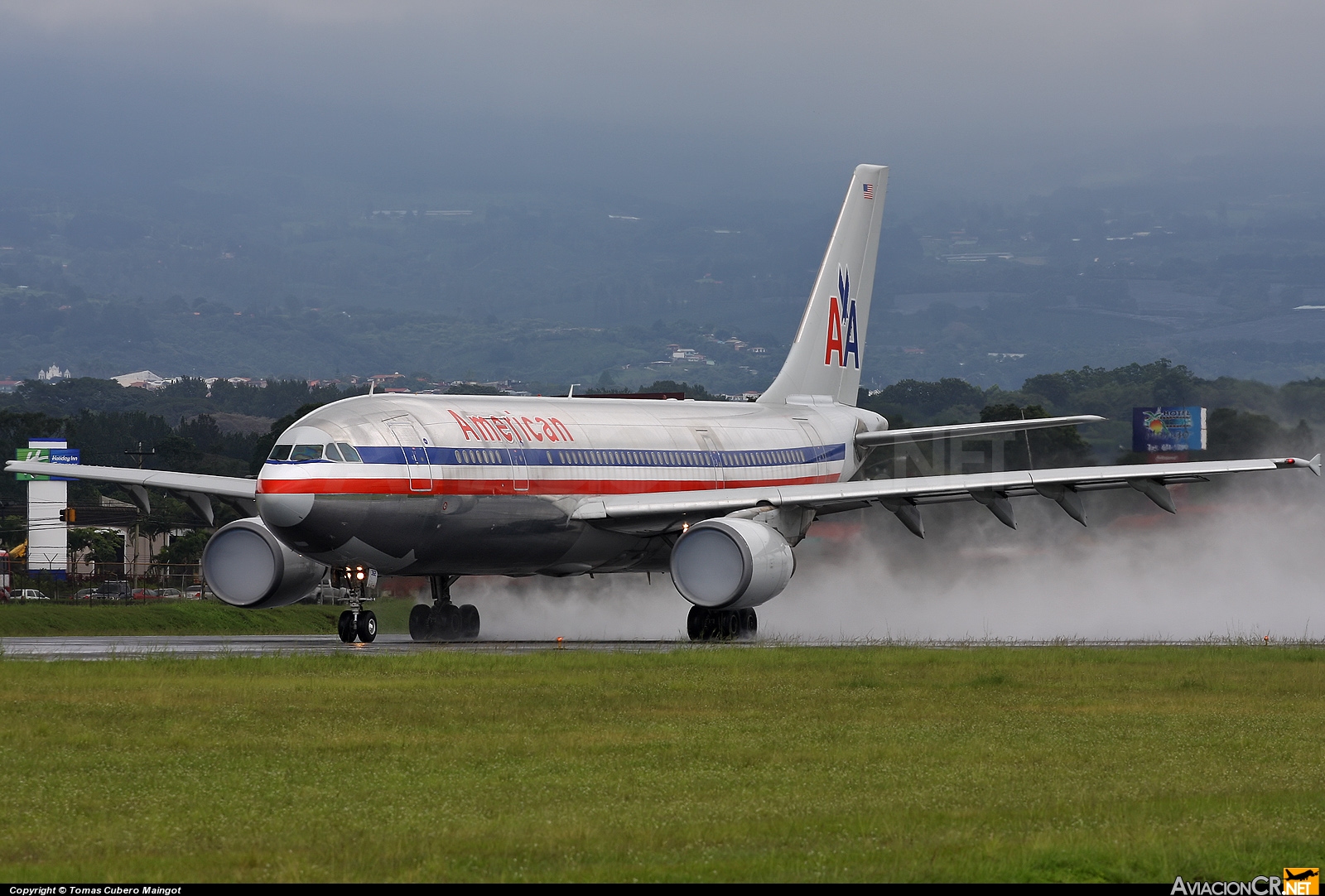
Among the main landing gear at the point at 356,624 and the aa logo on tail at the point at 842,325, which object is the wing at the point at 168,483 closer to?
the main landing gear at the point at 356,624

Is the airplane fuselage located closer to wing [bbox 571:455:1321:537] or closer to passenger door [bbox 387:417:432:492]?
passenger door [bbox 387:417:432:492]

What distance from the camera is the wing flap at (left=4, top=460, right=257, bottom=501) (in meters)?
35.9

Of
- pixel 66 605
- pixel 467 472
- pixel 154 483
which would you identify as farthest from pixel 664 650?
pixel 66 605

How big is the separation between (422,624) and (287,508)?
683 centimetres

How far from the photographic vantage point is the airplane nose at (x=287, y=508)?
2992 cm

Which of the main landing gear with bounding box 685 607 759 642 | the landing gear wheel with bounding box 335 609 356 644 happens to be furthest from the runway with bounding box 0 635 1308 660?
the main landing gear with bounding box 685 607 759 642

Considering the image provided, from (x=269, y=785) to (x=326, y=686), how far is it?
825 centimetres

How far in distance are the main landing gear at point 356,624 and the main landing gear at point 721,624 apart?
6.63 metres

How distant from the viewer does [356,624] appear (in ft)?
106

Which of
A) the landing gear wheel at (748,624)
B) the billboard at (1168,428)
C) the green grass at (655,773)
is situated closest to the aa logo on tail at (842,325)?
the landing gear wheel at (748,624)

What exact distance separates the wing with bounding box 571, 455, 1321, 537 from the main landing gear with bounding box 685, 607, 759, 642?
6.26 ft

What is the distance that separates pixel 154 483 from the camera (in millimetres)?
36656

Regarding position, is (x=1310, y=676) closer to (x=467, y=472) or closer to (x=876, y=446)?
(x=467, y=472)

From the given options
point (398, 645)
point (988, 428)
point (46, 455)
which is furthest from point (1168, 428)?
point (46, 455)
